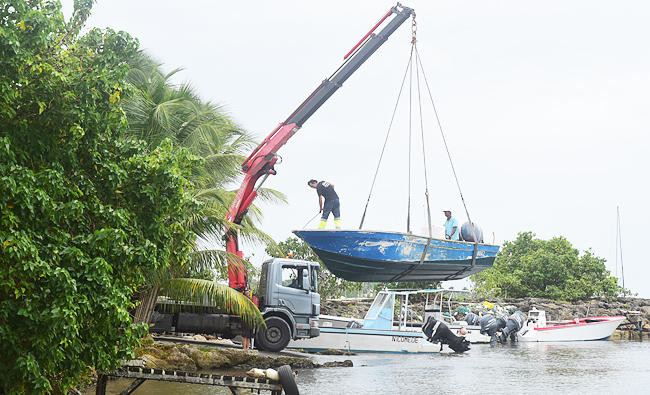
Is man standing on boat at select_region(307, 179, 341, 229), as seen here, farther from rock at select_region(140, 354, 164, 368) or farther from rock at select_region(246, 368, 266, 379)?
rock at select_region(246, 368, 266, 379)

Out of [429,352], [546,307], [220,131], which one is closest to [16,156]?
[220,131]

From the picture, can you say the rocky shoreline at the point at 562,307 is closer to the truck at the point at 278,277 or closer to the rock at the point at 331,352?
the rock at the point at 331,352

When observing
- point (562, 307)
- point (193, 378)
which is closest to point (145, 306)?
point (193, 378)

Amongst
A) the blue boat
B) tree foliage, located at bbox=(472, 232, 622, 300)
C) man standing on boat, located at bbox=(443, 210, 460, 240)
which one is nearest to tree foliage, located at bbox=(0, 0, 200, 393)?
the blue boat

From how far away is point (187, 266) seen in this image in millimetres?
13391

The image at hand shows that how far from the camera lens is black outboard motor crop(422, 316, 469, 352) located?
20109 millimetres

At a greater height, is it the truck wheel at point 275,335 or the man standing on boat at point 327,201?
the man standing on boat at point 327,201

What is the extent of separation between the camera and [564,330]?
3055 centimetres

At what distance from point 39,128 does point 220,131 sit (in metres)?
12.8

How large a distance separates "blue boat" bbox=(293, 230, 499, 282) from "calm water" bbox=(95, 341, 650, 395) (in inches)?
92.8

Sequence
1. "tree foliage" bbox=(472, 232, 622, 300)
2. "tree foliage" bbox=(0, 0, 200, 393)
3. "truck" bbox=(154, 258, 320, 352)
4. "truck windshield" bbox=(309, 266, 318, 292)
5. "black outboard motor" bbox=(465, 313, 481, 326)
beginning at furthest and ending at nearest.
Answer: "tree foliage" bbox=(472, 232, 622, 300) < "black outboard motor" bbox=(465, 313, 481, 326) < "truck windshield" bbox=(309, 266, 318, 292) < "truck" bbox=(154, 258, 320, 352) < "tree foliage" bbox=(0, 0, 200, 393)

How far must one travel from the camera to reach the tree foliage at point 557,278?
1693 inches

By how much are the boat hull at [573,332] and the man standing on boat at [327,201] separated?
50.6 feet

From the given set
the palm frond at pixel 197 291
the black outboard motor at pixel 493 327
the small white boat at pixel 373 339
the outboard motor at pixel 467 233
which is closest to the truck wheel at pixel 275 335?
the small white boat at pixel 373 339
